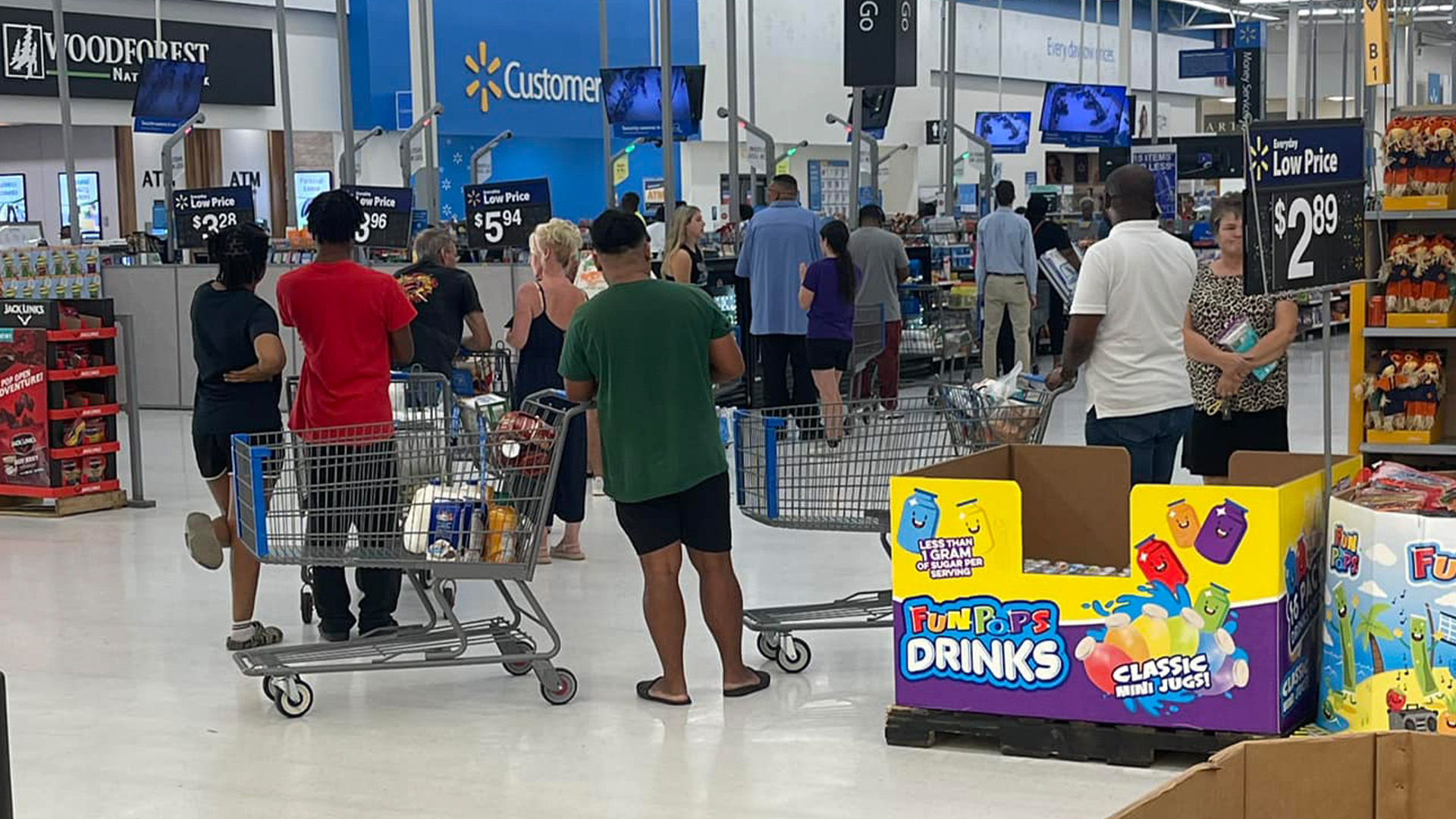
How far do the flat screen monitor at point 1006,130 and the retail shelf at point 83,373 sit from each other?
1837 centimetres

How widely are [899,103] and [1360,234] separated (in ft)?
87.9

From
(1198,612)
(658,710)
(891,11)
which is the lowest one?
(658,710)

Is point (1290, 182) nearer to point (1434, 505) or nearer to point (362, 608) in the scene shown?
point (1434, 505)

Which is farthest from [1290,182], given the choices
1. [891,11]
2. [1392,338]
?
[891,11]

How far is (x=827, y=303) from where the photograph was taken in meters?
10.4

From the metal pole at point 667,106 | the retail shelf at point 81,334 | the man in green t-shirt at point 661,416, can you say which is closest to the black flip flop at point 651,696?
the man in green t-shirt at point 661,416

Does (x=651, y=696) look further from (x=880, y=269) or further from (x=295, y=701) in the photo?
(x=880, y=269)

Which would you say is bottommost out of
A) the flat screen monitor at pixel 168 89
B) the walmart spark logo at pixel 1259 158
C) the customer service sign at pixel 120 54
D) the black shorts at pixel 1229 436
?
the black shorts at pixel 1229 436

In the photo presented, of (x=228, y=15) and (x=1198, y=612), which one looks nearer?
(x=1198, y=612)

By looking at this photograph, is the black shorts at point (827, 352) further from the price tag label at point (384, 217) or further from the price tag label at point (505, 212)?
the price tag label at point (384, 217)

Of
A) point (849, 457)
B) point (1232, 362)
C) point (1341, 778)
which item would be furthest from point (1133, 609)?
point (1341, 778)

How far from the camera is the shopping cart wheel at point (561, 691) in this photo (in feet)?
17.0

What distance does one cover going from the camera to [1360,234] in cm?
442

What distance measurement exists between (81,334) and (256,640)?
3.63 meters
